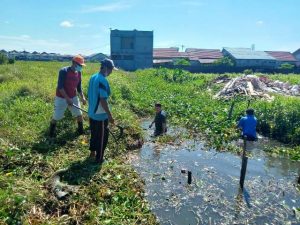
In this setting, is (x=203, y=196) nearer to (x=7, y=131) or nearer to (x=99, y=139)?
(x=99, y=139)

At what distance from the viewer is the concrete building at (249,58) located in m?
59.1

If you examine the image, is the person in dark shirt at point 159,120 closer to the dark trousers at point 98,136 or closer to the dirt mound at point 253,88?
the dark trousers at point 98,136

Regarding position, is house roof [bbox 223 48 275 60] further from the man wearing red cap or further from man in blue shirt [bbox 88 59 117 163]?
man in blue shirt [bbox 88 59 117 163]

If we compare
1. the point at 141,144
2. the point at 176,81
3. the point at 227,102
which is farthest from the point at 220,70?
the point at 141,144

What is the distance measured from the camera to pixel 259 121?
42.1 ft

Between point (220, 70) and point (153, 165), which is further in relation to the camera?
point (220, 70)

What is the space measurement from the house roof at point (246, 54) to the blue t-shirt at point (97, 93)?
5636 centimetres

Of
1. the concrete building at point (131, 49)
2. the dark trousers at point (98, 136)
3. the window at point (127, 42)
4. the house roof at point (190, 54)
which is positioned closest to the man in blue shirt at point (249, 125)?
the dark trousers at point (98, 136)

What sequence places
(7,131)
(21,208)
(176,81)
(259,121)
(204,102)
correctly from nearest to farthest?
1. (21,208)
2. (7,131)
3. (259,121)
4. (204,102)
5. (176,81)

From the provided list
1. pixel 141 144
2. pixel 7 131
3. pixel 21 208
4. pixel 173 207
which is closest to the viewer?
pixel 21 208

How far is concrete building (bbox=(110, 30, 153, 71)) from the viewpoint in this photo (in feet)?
182

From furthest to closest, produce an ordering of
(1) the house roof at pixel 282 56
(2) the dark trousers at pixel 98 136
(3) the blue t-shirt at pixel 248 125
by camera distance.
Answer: (1) the house roof at pixel 282 56 → (3) the blue t-shirt at pixel 248 125 → (2) the dark trousers at pixel 98 136

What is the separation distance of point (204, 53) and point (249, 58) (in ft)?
32.4

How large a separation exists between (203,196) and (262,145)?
5255 millimetres
